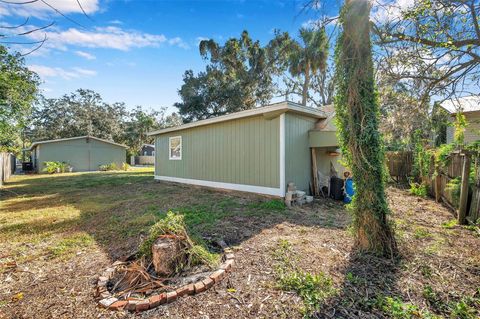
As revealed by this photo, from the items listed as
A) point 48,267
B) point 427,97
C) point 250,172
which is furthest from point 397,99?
point 48,267

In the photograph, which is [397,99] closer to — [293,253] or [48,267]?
[293,253]

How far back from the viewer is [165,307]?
212 cm

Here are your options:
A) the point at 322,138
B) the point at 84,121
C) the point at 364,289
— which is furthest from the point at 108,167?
the point at 364,289

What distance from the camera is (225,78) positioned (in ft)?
60.4

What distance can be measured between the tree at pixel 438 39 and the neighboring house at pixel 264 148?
8.10 feet

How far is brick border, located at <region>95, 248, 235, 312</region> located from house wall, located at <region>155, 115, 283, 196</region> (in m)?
4.03

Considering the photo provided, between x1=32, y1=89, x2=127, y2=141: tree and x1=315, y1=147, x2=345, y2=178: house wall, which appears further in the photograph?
x1=32, y1=89, x2=127, y2=141: tree

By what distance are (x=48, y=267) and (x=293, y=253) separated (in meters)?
3.15

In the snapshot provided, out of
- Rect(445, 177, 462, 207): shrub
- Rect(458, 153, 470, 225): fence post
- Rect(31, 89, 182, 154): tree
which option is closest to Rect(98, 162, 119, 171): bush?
Rect(31, 89, 182, 154): tree

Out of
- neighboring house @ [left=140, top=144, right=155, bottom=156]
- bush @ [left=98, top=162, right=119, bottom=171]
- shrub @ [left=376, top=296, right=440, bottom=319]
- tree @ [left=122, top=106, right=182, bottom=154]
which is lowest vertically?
shrub @ [left=376, top=296, right=440, bottom=319]

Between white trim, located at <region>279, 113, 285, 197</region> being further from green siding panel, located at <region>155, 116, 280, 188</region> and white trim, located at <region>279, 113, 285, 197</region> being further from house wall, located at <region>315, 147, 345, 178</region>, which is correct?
house wall, located at <region>315, 147, 345, 178</region>

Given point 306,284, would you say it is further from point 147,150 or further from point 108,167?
point 147,150

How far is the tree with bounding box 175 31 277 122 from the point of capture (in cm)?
1833

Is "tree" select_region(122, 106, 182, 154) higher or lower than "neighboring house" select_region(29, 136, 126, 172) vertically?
higher
